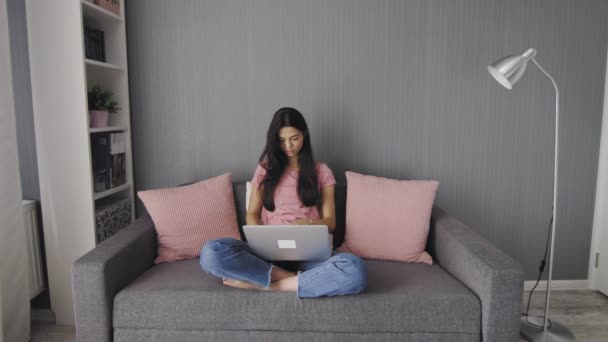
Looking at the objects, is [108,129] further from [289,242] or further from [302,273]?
[302,273]

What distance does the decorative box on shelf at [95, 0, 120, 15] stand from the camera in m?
2.25

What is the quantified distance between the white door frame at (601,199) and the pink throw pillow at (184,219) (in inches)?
83.6

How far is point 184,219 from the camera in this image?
215 cm

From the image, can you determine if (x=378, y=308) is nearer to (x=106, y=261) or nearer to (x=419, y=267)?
(x=419, y=267)

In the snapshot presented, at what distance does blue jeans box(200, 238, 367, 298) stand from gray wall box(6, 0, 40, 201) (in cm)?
114

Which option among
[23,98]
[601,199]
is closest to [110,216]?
[23,98]

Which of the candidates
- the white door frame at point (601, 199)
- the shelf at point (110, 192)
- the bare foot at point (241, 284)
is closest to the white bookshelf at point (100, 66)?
the shelf at point (110, 192)

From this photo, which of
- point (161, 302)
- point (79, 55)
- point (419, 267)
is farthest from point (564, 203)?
point (79, 55)

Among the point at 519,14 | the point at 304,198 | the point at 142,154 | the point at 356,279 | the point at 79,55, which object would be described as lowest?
the point at 356,279

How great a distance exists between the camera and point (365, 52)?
2.53 meters

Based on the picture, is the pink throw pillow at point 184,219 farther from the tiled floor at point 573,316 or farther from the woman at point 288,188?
the tiled floor at point 573,316

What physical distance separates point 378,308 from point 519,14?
6.05 feet

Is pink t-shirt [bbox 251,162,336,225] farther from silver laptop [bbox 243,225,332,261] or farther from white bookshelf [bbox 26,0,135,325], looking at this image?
white bookshelf [bbox 26,0,135,325]

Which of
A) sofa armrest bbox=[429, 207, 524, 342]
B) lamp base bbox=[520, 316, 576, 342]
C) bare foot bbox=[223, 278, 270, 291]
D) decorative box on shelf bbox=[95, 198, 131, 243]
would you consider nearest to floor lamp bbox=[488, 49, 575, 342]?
lamp base bbox=[520, 316, 576, 342]
